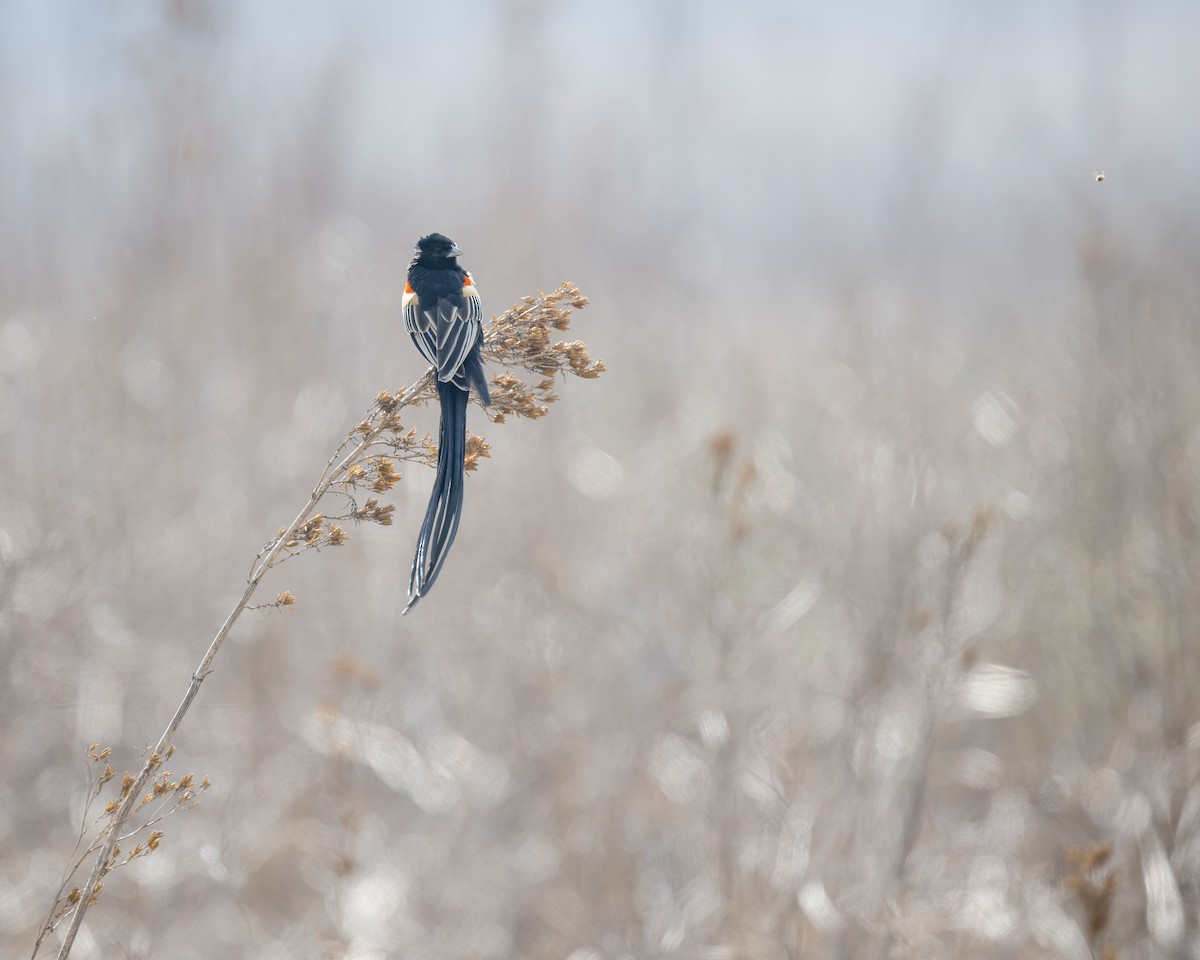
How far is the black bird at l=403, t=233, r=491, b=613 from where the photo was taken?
1795 millimetres

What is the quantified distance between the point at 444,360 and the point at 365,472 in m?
0.43

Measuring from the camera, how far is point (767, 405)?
8.50 meters

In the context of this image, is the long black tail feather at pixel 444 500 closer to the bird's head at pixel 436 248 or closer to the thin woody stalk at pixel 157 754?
the thin woody stalk at pixel 157 754

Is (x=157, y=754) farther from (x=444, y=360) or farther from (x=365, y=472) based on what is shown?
(x=444, y=360)

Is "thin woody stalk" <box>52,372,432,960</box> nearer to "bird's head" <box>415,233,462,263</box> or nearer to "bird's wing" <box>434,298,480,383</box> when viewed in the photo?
"bird's wing" <box>434,298,480,383</box>

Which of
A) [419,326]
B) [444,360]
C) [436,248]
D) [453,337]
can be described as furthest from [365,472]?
[436,248]

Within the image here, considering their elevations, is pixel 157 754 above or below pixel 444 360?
below

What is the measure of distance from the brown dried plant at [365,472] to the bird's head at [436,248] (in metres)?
0.93

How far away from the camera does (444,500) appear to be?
1.91 metres

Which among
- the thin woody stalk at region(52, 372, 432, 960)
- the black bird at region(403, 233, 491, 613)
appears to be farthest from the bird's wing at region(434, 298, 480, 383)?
the thin woody stalk at region(52, 372, 432, 960)

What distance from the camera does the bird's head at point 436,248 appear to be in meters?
3.12

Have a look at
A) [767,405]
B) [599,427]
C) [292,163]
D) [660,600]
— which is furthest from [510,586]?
[292,163]

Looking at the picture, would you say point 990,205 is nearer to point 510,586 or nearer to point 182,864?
point 510,586

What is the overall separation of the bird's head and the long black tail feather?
40.5 inches
